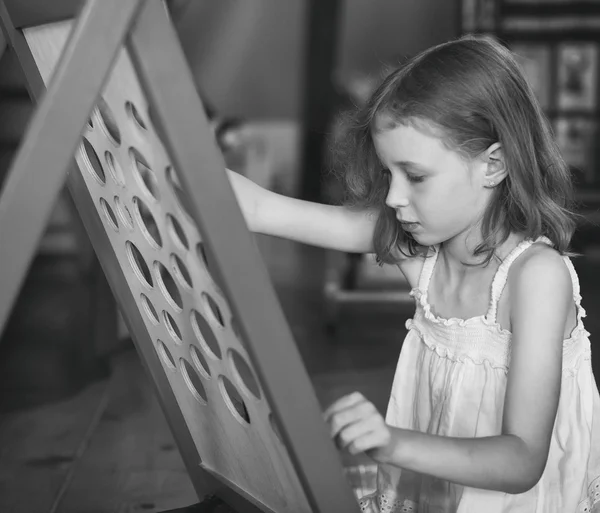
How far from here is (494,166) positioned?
3.60ft

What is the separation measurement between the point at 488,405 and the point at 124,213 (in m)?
0.54

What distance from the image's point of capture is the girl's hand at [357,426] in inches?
31.0

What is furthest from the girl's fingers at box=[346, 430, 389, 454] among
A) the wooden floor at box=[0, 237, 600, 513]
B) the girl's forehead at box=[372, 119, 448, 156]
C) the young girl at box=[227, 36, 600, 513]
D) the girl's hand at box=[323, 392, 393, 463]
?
the wooden floor at box=[0, 237, 600, 513]

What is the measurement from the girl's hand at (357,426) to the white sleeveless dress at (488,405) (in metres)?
0.36

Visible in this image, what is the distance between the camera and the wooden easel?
0.66 metres

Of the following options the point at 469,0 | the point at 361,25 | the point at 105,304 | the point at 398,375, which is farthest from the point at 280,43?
the point at 398,375

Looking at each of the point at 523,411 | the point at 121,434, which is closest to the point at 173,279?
the point at 523,411

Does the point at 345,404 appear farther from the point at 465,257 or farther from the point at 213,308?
the point at 465,257

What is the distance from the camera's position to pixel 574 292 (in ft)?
3.70

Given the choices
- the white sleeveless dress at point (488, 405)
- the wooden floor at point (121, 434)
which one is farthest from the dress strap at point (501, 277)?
the wooden floor at point (121, 434)

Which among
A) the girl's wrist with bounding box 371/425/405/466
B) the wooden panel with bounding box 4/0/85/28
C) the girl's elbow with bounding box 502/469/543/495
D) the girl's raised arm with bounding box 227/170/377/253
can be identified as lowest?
the girl's elbow with bounding box 502/469/543/495

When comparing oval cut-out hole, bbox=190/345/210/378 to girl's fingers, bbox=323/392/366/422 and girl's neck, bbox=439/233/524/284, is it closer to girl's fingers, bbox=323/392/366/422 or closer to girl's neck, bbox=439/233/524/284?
girl's fingers, bbox=323/392/366/422

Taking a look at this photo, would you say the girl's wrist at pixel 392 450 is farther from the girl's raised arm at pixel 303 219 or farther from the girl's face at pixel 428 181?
the girl's raised arm at pixel 303 219

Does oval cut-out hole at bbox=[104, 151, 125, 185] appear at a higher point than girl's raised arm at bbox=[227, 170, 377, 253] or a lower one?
higher
